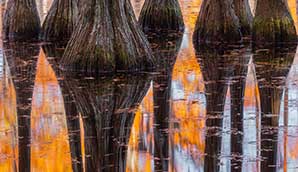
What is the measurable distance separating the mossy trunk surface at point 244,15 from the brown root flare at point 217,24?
0.25 metres

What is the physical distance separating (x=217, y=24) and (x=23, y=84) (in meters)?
5.08

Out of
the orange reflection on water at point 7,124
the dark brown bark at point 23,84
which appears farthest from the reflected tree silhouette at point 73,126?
the orange reflection on water at point 7,124

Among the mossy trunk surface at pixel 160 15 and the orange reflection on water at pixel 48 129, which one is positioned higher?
the mossy trunk surface at pixel 160 15

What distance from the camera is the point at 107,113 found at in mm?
8766

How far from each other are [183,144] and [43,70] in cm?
466

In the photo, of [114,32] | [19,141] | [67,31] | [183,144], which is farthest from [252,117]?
[67,31]

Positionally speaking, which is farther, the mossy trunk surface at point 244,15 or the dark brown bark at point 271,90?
the mossy trunk surface at point 244,15

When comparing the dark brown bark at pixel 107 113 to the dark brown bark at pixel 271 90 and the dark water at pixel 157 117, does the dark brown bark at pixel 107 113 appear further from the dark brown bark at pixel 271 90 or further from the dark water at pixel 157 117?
the dark brown bark at pixel 271 90

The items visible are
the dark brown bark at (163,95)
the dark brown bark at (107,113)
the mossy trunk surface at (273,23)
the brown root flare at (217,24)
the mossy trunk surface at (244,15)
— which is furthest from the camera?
the mossy trunk surface at (244,15)

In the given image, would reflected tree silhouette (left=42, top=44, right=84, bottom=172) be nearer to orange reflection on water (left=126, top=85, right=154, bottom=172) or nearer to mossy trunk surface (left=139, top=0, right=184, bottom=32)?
orange reflection on water (left=126, top=85, right=154, bottom=172)

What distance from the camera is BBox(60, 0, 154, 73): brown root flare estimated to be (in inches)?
452

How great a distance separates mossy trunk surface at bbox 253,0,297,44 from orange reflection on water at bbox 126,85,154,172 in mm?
5126

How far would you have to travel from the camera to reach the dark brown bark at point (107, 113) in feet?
23.5

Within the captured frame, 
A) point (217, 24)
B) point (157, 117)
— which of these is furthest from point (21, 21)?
point (157, 117)
